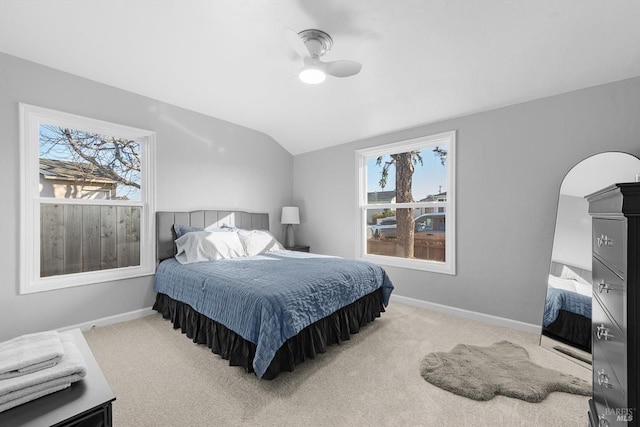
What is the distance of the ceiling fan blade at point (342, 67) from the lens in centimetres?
213

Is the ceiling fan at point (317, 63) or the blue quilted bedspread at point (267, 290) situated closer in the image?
the blue quilted bedspread at point (267, 290)

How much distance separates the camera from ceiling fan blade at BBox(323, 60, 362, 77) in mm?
2131

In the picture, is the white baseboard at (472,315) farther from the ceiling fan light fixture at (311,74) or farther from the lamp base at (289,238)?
the ceiling fan light fixture at (311,74)

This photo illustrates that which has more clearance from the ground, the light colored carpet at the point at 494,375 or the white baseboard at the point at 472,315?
the white baseboard at the point at 472,315

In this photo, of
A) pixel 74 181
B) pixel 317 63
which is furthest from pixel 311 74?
pixel 74 181

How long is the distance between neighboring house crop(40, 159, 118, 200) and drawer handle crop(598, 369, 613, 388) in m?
4.17

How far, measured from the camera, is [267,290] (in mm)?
2061

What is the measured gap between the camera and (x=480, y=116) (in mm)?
3135

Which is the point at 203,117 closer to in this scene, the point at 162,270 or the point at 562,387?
the point at 162,270

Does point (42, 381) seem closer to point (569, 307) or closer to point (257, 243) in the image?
point (257, 243)

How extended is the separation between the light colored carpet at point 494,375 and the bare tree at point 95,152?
3687 millimetres

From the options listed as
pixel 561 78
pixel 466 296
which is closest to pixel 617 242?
pixel 561 78

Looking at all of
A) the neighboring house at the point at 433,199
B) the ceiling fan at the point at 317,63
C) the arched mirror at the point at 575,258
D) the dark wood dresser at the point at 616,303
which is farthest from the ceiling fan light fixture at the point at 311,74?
the arched mirror at the point at 575,258

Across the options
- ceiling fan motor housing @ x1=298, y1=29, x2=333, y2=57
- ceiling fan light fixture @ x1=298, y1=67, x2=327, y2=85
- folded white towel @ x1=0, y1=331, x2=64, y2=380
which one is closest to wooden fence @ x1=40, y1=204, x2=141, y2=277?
folded white towel @ x1=0, y1=331, x2=64, y2=380
